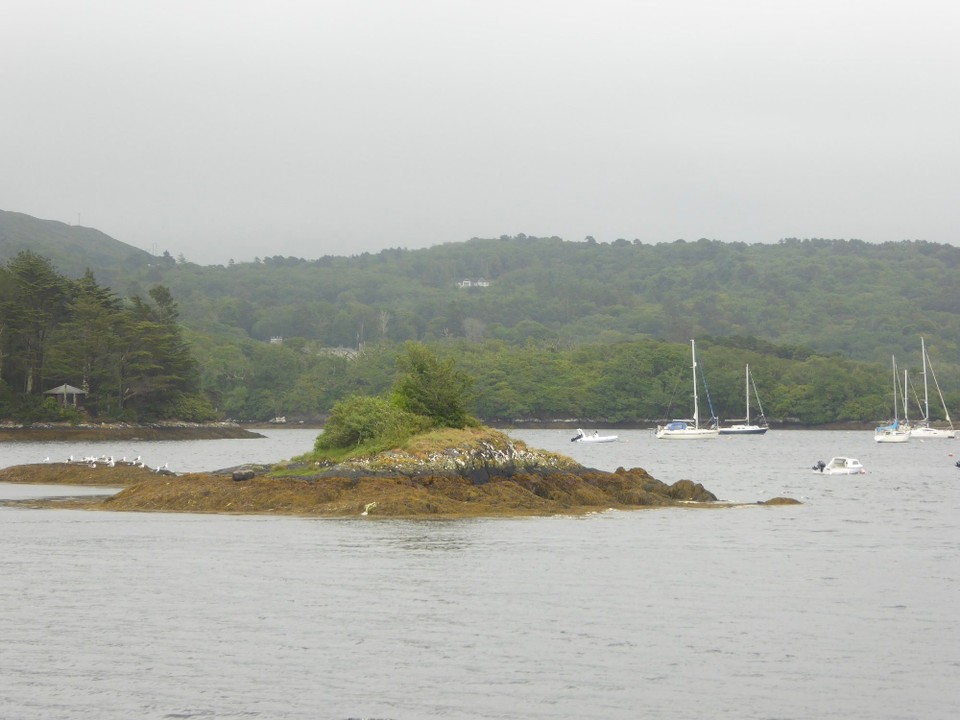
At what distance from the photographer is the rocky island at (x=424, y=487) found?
33188mm

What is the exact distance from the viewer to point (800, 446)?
101000 mm

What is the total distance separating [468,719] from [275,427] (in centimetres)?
15287

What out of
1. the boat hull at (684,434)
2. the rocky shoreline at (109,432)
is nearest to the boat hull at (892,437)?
the boat hull at (684,434)

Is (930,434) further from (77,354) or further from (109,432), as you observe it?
(77,354)

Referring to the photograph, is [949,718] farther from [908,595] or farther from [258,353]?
[258,353]

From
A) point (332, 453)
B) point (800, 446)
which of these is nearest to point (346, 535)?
point (332, 453)

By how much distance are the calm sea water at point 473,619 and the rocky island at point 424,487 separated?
2.10 metres

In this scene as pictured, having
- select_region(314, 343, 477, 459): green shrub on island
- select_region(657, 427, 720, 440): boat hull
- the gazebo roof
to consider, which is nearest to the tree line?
the gazebo roof

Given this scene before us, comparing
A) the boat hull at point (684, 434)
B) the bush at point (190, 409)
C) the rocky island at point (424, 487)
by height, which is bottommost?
the rocky island at point (424, 487)

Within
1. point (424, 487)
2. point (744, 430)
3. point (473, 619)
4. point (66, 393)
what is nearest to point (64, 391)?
point (66, 393)

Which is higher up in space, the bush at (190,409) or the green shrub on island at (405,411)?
the bush at (190,409)

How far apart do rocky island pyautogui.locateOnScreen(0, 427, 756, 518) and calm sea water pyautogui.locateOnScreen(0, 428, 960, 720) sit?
6.89ft

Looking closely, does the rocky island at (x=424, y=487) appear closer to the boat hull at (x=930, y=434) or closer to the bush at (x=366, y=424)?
the bush at (x=366, y=424)

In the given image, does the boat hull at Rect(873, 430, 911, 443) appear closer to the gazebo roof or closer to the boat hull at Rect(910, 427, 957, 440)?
the boat hull at Rect(910, 427, 957, 440)
